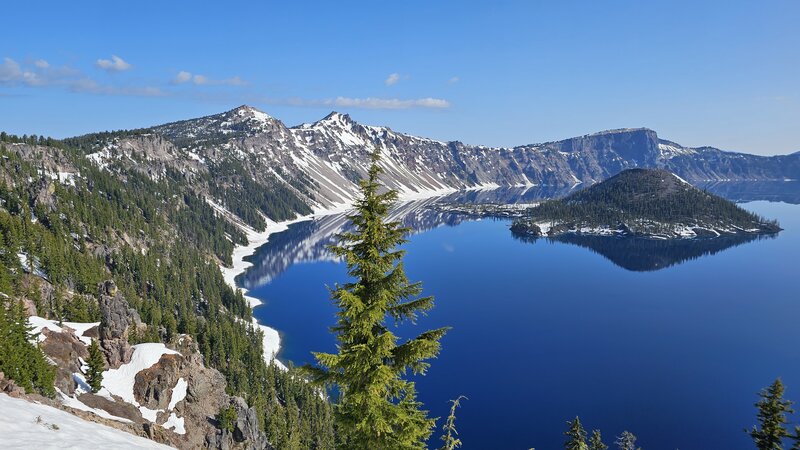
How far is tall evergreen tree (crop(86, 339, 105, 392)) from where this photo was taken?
2167 inches

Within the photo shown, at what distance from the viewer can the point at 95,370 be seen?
55719 millimetres

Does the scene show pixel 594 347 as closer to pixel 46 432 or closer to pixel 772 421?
pixel 772 421

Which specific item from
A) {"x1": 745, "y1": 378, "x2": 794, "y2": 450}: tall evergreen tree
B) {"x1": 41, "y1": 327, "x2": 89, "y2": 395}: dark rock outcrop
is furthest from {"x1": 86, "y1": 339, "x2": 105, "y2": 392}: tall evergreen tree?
{"x1": 745, "y1": 378, "x2": 794, "y2": 450}: tall evergreen tree

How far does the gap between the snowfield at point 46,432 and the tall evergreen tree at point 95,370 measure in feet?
117

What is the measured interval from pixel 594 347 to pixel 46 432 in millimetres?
115078

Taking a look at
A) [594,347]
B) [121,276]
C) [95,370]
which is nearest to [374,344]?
[95,370]

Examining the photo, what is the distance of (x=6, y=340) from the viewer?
41.2 meters

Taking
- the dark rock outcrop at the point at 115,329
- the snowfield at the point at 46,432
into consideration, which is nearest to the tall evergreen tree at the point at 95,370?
the dark rock outcrop at the point at 115,329

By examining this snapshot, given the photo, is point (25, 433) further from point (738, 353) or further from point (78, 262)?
point (738, 353)

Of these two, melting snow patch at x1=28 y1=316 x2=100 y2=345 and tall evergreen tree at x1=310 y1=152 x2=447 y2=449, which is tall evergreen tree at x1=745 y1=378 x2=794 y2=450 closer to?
tall evergreen tree at x1=310 y1=152 x2=447 y2=449

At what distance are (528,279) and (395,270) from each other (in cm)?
17435

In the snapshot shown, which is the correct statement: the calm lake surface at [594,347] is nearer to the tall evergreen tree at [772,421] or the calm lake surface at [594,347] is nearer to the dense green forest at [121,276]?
the dense green forest at [121,276]

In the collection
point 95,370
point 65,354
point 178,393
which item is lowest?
point 178,393

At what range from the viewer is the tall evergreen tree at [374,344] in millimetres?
16859
